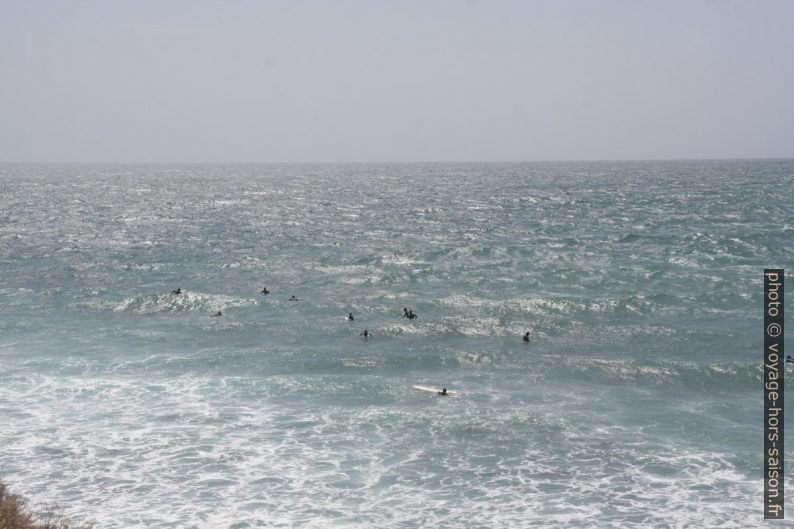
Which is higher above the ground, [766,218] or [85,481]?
[766,218]

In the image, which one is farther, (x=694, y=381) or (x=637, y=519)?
(x=694, y=381)

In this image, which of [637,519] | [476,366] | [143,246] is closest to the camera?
[637,519]

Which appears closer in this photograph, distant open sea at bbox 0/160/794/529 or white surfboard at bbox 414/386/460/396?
distant open sea at bbox 0/160/794/529

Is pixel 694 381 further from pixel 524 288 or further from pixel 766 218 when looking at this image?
pixel 766 218

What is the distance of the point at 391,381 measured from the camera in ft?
113

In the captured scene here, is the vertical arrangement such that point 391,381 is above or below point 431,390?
below

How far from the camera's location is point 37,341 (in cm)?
4125

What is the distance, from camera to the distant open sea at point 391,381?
74.4 ft

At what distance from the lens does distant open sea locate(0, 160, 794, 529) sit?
2269 centimetres

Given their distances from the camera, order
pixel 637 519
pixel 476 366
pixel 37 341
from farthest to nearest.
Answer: pixel 37 341 → pixel 476 366 → pixel 637 519

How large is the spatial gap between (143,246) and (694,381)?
6329 centimetres

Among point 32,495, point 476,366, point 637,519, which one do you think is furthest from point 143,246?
point 637,519

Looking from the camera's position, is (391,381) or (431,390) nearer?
(431,390)

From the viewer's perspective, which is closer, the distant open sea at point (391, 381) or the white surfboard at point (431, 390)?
the distant open sea at point (391, 381)
